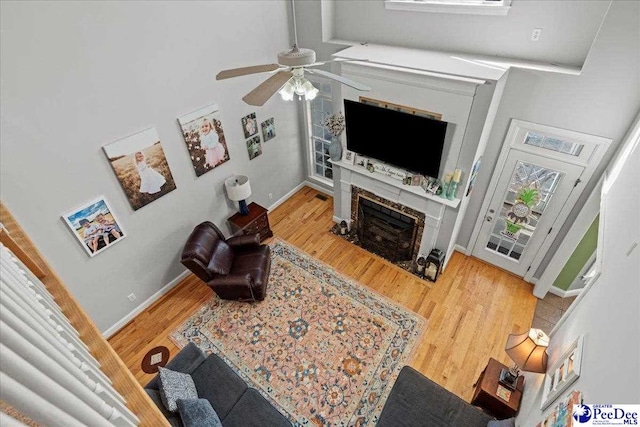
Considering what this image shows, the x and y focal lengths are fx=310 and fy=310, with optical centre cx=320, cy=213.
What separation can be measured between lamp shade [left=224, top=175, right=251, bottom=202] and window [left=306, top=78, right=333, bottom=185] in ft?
5.40

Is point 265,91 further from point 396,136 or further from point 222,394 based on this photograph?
point 222,394

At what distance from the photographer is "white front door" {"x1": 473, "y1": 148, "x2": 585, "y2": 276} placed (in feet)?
12.5

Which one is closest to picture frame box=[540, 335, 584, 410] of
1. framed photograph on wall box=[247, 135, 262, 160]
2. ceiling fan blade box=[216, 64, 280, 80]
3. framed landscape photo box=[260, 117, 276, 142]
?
ceiling fan blade box=[216, 64, 280, 80]

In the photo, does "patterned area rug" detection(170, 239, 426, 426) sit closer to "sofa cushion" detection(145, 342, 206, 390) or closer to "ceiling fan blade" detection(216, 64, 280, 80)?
"sofa cushion" detection(145, 342, 206, 390)

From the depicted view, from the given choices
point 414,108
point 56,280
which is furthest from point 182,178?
point 414,108

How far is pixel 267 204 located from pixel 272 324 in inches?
99.4

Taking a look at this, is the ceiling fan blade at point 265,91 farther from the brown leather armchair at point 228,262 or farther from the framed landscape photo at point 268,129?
the framed landscape photo at point 268,129

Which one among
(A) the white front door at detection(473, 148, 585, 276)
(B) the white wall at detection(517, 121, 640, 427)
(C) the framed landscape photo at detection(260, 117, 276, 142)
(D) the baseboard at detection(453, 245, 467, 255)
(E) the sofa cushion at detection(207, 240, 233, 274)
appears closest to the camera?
(B) the white wall at detection(517, 121, 640, 427)

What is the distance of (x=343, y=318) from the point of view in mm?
4324

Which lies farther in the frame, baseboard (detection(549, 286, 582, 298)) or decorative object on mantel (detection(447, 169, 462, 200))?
baseboard (detection(549, 286, 582, 298))

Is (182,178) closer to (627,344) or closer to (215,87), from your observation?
(215,87)

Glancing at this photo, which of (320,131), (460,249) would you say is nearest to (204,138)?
(320,131)

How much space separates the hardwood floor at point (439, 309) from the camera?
3.84 metres

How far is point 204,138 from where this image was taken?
4391 mm
